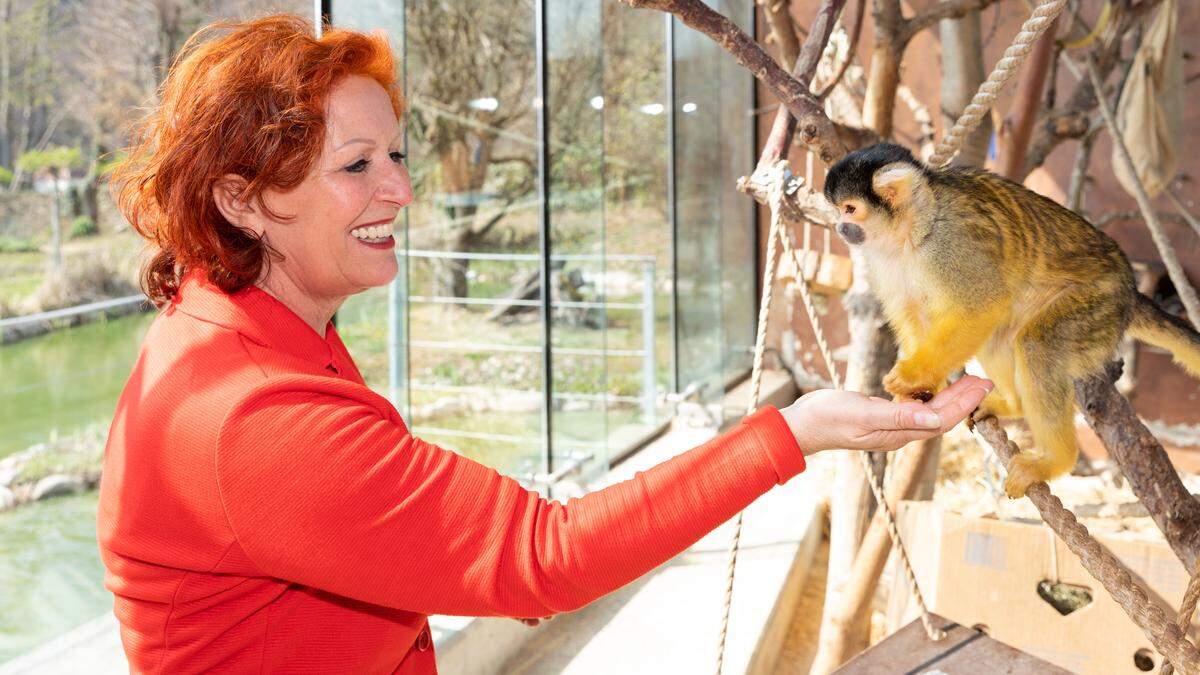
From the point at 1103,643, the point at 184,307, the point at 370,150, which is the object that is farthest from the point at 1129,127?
the point at 184,307

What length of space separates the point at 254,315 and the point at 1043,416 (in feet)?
2.92

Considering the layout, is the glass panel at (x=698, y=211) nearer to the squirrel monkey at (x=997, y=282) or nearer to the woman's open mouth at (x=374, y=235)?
the squirrel monkey at (x=997, y=282)

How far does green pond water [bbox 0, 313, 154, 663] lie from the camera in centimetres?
173

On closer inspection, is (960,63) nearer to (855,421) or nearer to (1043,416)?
(1043,416)

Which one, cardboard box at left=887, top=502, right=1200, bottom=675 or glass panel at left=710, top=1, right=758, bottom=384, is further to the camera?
glass panel at left=710, top=1, right=758, bottom=384

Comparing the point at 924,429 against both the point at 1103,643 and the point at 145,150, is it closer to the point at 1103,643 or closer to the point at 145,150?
the point at 145,150

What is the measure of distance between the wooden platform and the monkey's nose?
1.83ft

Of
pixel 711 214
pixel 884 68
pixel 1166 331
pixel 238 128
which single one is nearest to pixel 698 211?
pixel 711 214

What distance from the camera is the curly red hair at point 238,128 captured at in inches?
32.0

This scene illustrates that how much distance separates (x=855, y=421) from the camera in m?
0.76

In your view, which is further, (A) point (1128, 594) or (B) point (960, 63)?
(B) point (960, 63)

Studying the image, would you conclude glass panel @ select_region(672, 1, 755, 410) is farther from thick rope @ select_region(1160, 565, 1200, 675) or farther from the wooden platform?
thick rope @ select_region(1160, 565, 1200, 675)

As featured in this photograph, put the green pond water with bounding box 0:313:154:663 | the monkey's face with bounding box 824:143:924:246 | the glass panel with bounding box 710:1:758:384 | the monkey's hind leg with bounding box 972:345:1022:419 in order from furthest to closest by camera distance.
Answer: the glass panel with bounding box 710:1:758:384 < the green pond water with bounding box 0:313:154:663 < the monkey's hind leg with bounding box 972:345:1022:419 < the monkey's face with bounding box 824:143:924:246

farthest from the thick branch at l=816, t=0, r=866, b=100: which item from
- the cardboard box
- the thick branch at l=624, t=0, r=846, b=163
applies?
the cardboard box
